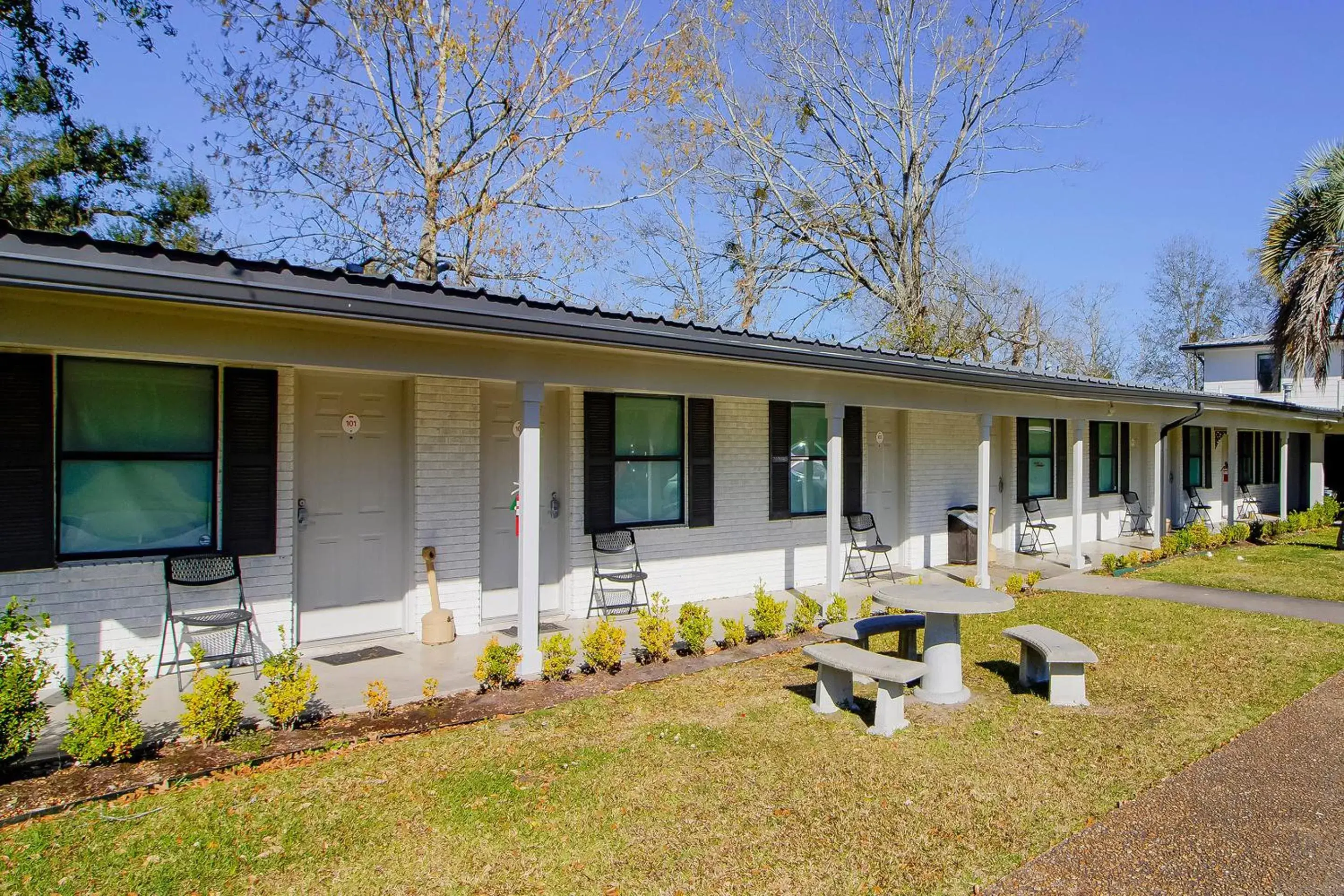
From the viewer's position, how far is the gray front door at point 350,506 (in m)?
6.50

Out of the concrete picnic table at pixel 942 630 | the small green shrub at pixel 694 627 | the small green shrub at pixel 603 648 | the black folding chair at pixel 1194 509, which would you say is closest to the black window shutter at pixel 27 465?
the small green shrub at pixel 603 648

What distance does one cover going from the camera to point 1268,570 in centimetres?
1160

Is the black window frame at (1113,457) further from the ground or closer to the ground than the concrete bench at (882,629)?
further from the ground

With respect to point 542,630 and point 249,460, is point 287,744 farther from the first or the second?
point 542,630

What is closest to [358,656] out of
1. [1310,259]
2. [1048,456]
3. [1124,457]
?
[1048,456]

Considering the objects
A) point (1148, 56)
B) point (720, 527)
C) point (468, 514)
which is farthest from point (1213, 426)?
point (468, 514)

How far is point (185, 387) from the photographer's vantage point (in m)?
5.68

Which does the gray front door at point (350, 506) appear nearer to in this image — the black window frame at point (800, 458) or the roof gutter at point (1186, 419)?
the black window frame at point (800, 458)

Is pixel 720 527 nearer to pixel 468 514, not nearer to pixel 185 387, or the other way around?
pixel 468 514

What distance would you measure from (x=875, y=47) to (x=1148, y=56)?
26.9 ft

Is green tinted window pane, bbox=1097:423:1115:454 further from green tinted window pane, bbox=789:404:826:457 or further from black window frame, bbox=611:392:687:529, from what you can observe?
black window frame, bbox=611:392:687:529

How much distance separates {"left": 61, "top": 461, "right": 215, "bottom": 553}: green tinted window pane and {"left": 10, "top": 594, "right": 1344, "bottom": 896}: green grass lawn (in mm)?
2247

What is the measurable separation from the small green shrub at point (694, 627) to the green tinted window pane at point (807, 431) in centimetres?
336

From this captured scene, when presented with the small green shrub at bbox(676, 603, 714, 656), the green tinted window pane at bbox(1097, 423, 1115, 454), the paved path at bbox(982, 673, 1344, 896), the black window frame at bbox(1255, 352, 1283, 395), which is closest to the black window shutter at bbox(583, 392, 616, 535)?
the small green shrub at bbox(676, 603, 714, 656)
